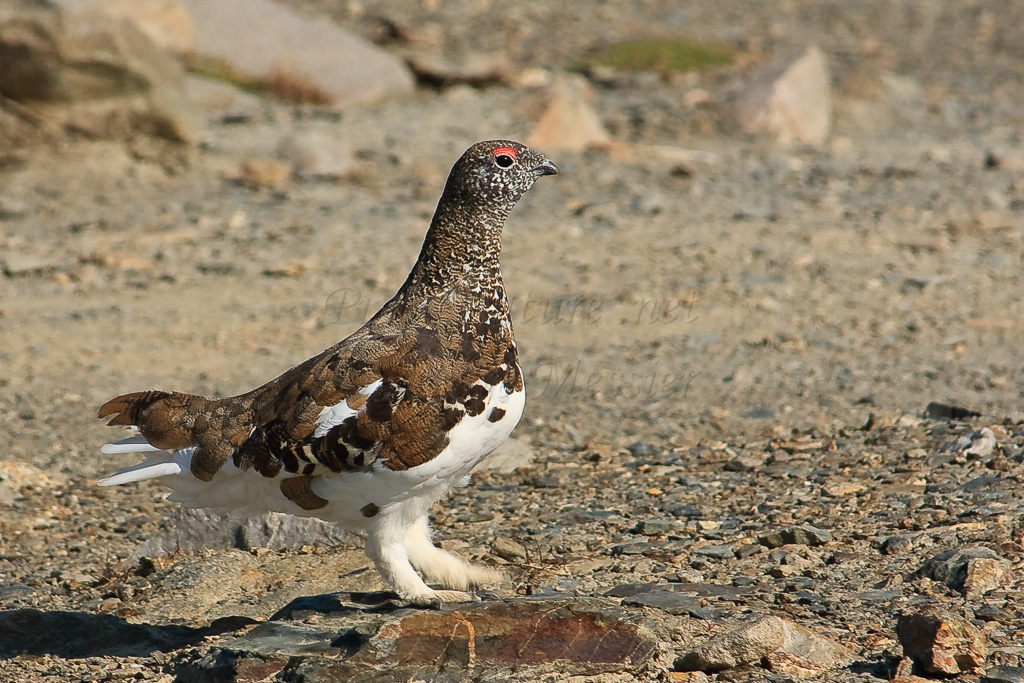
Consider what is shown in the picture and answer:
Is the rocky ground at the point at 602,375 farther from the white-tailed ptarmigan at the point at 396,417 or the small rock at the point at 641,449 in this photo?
the white-tailed ptarmigan at the point at 396,417

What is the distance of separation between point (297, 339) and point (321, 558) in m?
3.42

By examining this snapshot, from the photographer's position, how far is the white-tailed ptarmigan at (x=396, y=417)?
454cm

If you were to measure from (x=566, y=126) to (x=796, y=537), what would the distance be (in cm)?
857

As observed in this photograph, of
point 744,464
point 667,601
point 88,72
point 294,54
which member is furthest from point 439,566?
point 294,54

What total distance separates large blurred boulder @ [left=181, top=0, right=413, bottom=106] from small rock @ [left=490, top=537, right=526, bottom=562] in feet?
32.2

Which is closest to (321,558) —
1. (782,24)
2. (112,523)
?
(112,523)

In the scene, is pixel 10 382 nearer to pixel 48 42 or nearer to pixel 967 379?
pixel 48 42

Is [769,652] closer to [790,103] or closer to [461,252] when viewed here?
[461,252]

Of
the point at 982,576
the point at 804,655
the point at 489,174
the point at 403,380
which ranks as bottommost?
the point at 804,655

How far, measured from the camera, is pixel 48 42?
1158 cm

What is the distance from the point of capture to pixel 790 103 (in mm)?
14125

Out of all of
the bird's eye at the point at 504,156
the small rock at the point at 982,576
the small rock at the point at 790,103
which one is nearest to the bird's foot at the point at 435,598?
the bird's eye at the point at 504,156

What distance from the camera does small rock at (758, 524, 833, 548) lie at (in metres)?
5.48

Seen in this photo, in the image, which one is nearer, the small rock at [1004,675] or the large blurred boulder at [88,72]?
Answer: the small rock at [1004,675]
